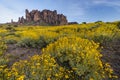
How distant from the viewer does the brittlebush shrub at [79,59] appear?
34.3 feet

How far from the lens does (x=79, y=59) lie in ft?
34.8

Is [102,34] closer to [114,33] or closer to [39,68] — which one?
[114,33]

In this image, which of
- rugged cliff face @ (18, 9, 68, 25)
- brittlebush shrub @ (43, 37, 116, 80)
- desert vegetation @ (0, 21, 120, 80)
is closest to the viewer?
desert vegetation @ (0, 21, 120, 80)

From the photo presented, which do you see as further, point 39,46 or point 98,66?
point 39,46

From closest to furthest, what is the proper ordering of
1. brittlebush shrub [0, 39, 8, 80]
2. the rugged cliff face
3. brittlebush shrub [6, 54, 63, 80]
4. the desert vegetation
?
brittlebush shrub [6, 54, 63, 80] → brittlebush shrub [0, 39, 8, 80] → the desert vegetation → the rugged cliff face

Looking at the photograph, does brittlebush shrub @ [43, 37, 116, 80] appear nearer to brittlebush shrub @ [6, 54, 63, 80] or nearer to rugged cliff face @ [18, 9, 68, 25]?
brittlebush shrub @ [6, 54, 63, 80]

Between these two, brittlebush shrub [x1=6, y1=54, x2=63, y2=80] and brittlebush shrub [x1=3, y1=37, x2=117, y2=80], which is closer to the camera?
brittlebush shrub [x1=6, y1=54, x2=63, y2=80]

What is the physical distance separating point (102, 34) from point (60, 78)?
5999 mm

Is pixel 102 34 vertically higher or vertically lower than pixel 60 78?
higher

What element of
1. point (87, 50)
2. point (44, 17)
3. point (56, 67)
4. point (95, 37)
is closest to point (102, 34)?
point (95, 37)

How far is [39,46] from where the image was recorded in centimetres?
1528

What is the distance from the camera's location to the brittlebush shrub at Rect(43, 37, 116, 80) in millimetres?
10445

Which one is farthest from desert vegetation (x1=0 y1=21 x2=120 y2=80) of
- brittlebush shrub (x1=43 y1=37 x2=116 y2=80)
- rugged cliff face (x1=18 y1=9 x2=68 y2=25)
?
rugged cliff face (x1=18 y1=9 x2=68 y2=25)

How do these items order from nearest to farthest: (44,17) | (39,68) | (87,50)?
1. (39,68)
2. (87,50)
3. (44,17)
